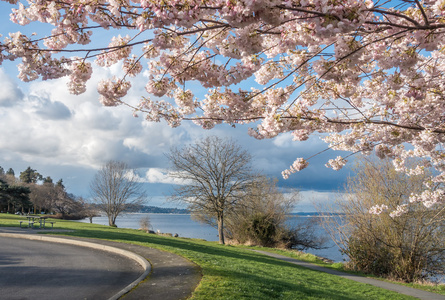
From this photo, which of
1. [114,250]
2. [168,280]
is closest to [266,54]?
[168,280]

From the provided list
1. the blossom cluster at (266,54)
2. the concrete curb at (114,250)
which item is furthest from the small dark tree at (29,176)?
the blossom cluster at (266,54)

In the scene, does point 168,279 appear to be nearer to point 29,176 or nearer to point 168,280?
point 168,280

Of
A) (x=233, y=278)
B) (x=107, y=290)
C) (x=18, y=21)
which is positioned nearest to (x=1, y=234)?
(x=107, y=290)

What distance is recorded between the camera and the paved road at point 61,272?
652 cm

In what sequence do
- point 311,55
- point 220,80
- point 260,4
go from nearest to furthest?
point 260,4 < point 220,80 < point 311,55

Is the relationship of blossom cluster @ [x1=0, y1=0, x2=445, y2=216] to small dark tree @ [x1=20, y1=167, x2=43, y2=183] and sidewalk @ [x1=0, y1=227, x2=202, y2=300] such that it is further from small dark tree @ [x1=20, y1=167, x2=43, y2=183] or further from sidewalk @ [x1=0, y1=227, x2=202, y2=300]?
small dark tree @ [x1=20, y1=167, x2=43, y2=183]

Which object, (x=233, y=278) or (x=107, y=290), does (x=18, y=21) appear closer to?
(x=107, y=290)

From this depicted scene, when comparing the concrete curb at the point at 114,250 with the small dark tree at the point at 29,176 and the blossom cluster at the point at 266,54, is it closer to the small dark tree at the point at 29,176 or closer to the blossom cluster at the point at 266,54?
the blossom cluster at the point at 266,54

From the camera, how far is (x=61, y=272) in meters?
8.20

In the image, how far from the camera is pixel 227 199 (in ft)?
89.2

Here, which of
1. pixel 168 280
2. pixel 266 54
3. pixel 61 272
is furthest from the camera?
pixel 61 272

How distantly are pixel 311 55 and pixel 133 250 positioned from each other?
9534 mm

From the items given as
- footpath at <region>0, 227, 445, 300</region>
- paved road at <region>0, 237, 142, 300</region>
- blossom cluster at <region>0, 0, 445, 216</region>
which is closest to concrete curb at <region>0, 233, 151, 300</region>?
footpath at <region>0, 227, 445, 300</region>

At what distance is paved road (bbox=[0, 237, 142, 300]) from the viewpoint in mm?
6523
